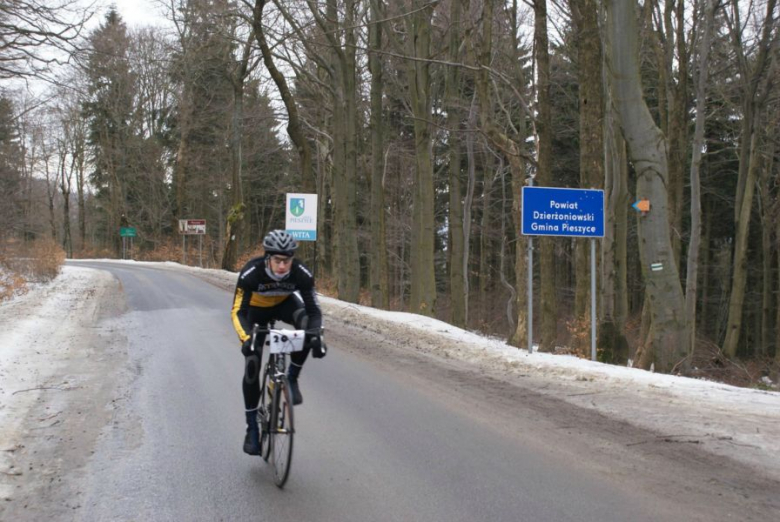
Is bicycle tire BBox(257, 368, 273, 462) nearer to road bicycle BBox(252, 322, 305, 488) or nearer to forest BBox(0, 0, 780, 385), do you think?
road bicycle BBox(252, 322, 305, 488)

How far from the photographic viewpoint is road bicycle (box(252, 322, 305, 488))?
5.02 meters

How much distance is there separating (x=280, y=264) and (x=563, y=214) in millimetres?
7832

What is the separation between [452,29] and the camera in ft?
68.1

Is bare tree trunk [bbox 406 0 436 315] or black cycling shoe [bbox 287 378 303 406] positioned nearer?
black cycling shoe [bbox 287 378 303 406]

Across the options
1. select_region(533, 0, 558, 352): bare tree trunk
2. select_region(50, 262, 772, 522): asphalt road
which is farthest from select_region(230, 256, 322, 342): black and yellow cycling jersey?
select_region(533, 0, 558, 352): bare tree trunk

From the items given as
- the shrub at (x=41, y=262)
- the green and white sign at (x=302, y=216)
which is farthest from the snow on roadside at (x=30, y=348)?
the green and white sign at (x=302, y=216)

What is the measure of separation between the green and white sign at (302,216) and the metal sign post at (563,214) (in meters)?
13.5

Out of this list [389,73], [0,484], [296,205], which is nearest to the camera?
[0,484]

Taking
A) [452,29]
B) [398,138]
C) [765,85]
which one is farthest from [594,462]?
[398,138]

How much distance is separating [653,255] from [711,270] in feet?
99.4

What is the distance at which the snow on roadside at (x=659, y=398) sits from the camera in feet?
20.0

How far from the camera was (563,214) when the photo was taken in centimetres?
1191

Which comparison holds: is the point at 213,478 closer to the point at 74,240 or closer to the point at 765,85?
the point at 765,85

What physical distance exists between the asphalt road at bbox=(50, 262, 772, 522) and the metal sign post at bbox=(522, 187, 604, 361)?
3631 mm
